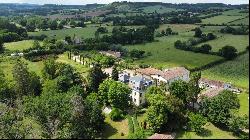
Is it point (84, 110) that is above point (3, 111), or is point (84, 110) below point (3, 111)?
above

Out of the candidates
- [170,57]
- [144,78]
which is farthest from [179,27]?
[144,78]

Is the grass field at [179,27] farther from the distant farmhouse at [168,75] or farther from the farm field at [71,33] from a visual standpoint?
the distant farmhouse at [168,75]

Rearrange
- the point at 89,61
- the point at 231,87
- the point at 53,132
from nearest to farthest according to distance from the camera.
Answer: the point at 53,132
the point at 231,87
the point at 89,61

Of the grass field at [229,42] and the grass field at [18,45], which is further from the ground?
the grass field at [229,42]

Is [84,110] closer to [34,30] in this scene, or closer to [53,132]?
[53,132]

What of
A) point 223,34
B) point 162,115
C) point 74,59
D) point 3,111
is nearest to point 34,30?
point 74,59

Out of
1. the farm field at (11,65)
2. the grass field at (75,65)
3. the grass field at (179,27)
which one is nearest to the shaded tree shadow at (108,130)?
the grass field at (75,65)

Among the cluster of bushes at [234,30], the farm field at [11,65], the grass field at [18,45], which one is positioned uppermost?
the cluster of bushes at [234,30]

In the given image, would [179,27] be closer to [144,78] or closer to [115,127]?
[144,78]
